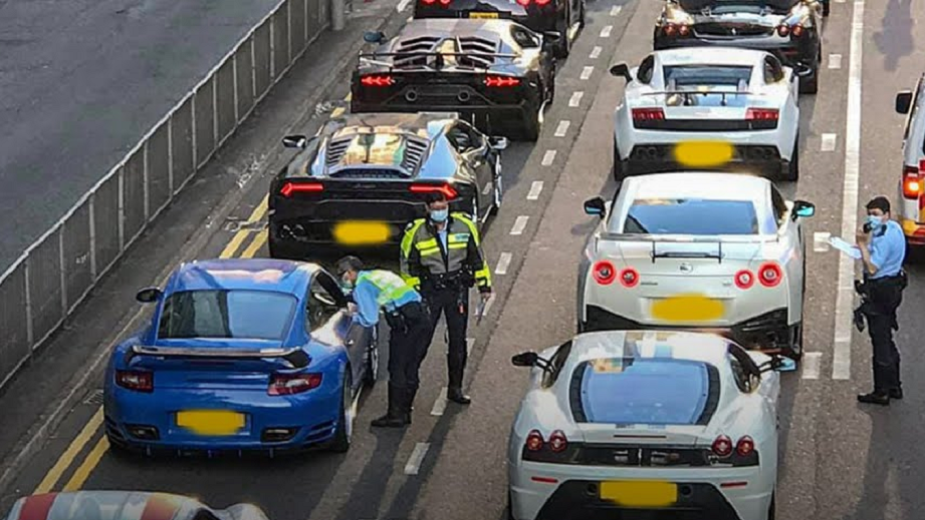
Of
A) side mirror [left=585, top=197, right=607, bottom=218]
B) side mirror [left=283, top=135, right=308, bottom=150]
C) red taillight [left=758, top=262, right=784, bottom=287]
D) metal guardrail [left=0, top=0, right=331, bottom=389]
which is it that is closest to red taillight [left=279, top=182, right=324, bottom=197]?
side mirror [left=283, top=135, right=308, bottom=150]

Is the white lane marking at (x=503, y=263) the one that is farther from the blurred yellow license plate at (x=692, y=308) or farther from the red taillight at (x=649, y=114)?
the blurred yellow license plate at (x=692, y=308)

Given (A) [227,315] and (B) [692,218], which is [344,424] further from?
A: (B) [692,218]

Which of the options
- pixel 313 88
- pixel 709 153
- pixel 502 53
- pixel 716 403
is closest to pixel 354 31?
pixel 313 88

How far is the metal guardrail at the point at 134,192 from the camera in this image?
1798 centimetres

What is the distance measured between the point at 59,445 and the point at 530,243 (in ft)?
20.4

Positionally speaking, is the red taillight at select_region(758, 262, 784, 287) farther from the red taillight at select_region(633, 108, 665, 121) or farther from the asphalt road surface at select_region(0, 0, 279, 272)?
the asphalt road surface at select_region(0, 0, 279, 272)

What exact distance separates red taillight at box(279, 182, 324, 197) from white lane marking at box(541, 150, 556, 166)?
4557mm

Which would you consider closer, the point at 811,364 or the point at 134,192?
the point at 811,364

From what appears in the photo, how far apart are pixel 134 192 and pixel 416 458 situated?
6585 mm

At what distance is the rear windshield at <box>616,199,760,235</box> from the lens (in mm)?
17156

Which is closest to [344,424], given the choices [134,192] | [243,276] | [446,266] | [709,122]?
[243,276]

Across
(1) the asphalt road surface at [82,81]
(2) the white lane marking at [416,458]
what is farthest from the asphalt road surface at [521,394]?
(1) the asphalt road surface at [82,81]

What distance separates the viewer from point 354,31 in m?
30.6

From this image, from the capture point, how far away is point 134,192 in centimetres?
2130
